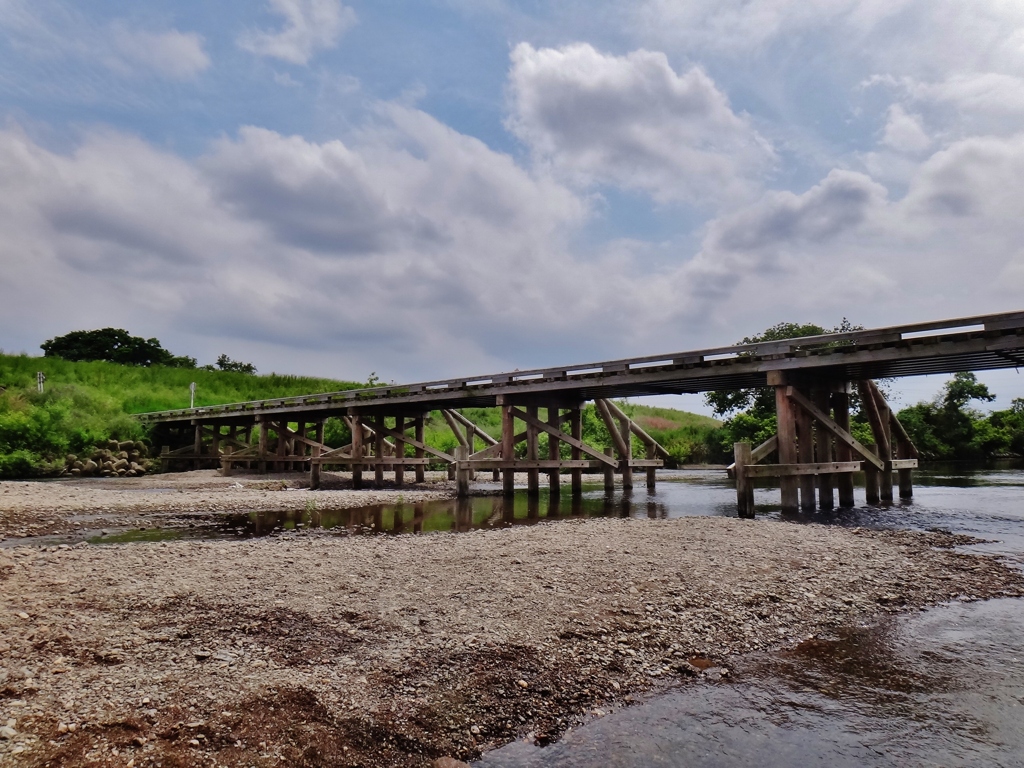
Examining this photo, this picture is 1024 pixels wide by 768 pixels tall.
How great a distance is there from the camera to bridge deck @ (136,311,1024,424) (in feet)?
39.6

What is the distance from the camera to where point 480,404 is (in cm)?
2347

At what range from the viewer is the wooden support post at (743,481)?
13758 millimetres

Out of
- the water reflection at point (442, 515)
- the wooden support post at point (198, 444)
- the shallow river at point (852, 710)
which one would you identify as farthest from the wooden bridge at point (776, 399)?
the wooden support post at point (198, 444)

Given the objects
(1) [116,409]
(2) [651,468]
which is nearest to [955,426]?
(2) [651,468]

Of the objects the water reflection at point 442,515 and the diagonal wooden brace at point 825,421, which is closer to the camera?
the water reflection at point 442,515

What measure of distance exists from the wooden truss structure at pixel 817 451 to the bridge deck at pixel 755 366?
0.73m

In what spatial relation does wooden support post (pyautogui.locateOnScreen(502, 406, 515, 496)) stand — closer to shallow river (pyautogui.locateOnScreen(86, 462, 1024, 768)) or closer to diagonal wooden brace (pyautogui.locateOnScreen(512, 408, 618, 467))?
diagonal wooden brace (pyautogui.locateOnScreen(512, 408, 618, 467))

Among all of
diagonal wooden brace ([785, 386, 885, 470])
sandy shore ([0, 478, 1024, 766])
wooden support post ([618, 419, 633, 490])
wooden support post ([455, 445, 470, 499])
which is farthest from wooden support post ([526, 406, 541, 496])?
sandy shore ([0, 478, 1024, 766])

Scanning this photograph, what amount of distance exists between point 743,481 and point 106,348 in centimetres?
7220

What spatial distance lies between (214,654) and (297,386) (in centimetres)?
4902

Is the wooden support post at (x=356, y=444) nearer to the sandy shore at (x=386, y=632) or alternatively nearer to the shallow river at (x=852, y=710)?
the sandy shore at (x=386, y=632)

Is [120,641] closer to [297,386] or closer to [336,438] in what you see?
[336,438]

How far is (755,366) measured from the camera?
1451 cm

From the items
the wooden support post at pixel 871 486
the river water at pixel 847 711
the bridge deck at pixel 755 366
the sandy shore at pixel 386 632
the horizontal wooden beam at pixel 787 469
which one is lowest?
the river water at pixel 847 711
